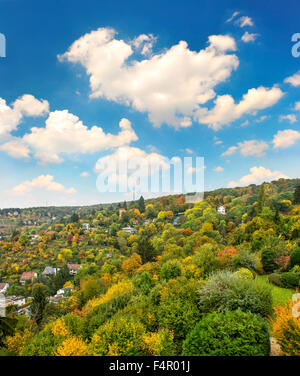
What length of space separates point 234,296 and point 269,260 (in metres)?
10.5

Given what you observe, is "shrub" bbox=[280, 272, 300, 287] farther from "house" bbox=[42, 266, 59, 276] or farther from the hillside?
"house" bbox=[42, 266, 59, 276]

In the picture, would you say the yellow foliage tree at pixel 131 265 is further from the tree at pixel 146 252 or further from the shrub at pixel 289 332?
the shrub at pixel 289 332

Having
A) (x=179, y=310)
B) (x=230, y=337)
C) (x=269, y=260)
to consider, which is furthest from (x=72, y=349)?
(x=269, y=260)

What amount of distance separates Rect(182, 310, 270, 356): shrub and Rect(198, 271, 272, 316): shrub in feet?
5.36

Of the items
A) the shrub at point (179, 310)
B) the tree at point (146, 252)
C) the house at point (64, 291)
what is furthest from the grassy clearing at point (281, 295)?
the house at point (64, 291)

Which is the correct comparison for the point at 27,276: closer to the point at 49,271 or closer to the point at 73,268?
the point at 49,271

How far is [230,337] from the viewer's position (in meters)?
7.85

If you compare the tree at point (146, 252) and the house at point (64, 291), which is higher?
the tree at point (146, 252)

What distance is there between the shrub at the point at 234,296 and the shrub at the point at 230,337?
5.36ft

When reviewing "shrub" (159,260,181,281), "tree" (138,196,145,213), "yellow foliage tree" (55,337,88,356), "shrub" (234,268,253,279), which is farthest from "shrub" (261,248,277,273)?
"tree" (138,196,145,213)

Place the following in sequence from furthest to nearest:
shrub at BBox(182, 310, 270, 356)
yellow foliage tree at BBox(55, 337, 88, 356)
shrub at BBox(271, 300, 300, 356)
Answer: yellow foliage tree at BBox(55, 337, 88, 356), shrub at BBox(182, 310, 270, 356), shrub at BBox(271, 300, 300, 356)

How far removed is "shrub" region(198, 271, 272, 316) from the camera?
33.3 ft

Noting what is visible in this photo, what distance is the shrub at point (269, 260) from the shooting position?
1844 centimetres

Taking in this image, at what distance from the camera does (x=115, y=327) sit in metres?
10.8
